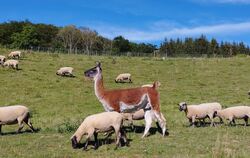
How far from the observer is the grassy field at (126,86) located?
14828mm

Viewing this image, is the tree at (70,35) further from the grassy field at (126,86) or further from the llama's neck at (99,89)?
the llama's neck at (99,89)

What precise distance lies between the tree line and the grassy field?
4724 cm

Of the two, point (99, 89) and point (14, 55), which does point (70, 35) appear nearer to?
point (14, 55)

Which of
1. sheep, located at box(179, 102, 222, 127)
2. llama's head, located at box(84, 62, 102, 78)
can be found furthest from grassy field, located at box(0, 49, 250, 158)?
llama's head, located at box(84, 62, 102, 78)

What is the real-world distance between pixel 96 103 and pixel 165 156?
19.6 m

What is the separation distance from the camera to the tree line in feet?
404

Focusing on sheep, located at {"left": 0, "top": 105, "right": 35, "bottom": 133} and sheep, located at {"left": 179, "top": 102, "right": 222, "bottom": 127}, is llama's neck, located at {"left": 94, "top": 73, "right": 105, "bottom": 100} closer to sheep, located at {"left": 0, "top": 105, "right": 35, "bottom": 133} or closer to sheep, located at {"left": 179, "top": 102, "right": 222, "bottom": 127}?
sheep, located at {"left": 0, "top": 105, "right": 35, "bottom": 133}

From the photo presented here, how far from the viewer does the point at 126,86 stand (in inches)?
1640

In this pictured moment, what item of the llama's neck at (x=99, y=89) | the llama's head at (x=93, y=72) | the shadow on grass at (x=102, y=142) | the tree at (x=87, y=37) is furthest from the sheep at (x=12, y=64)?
the tree at (x=87, y=37)

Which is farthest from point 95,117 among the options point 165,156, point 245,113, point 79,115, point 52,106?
point 52,106

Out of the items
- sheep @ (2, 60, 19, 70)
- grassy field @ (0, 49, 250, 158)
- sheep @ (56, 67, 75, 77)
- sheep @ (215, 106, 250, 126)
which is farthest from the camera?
sheep @ (2, 60, 19, 70)

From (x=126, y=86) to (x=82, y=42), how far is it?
108 meters

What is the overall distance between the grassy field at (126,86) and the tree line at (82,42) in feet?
155

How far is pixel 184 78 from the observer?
49.8 m
